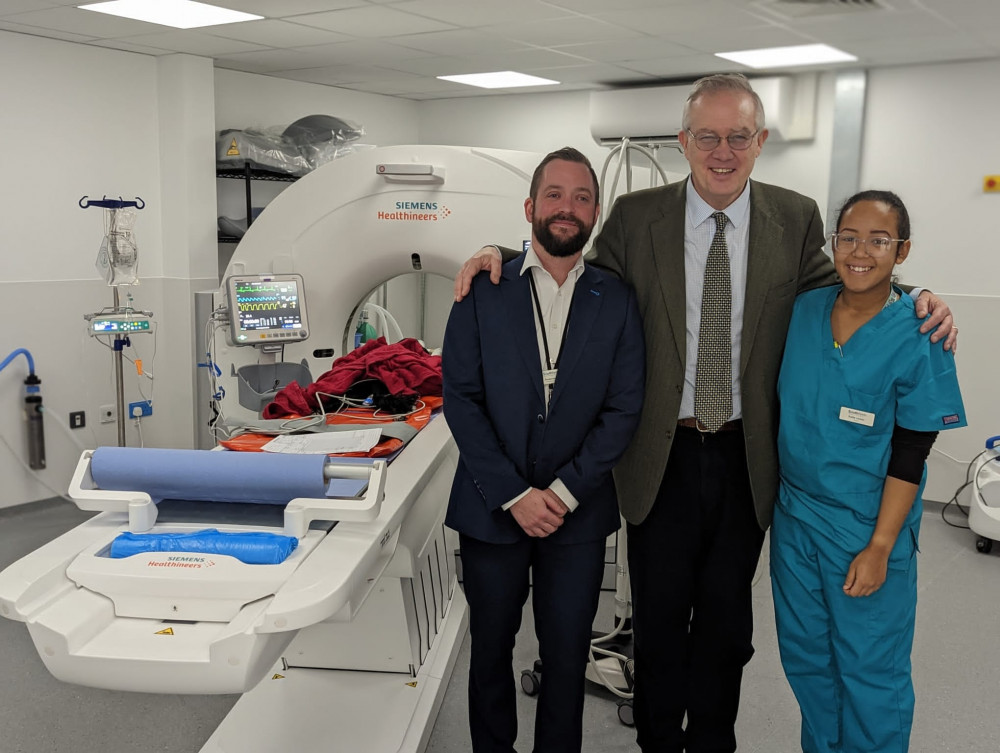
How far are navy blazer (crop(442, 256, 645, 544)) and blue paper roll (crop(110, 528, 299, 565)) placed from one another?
380 mm

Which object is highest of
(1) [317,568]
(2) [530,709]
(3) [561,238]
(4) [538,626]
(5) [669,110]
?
(5) [669,110]

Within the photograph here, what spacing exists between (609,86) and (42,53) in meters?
3.05

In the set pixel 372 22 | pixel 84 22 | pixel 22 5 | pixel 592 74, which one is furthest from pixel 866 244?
pixel 592 74

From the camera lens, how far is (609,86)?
209 inches

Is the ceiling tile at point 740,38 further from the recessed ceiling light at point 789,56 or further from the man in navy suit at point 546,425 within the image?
the man in navy suit at point 546,425

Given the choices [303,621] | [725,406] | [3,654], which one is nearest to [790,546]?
[725,406]

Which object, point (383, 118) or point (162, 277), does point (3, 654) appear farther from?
point (383, 118)

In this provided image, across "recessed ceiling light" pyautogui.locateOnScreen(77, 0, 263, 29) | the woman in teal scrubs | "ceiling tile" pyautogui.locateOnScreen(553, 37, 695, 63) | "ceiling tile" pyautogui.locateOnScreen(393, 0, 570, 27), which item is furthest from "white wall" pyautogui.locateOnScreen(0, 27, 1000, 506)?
the woman in teal scrubs

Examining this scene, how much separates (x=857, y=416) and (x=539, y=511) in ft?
1.98

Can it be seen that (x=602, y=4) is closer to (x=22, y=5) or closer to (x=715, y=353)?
(x=715, y=353)

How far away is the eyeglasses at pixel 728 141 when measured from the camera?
65.9 inches

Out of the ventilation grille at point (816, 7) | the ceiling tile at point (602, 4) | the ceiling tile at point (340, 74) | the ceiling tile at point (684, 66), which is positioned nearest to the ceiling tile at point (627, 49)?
the ceiling tile at point (684, 66)

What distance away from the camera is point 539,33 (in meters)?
3.80

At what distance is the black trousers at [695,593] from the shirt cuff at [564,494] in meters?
0.20
